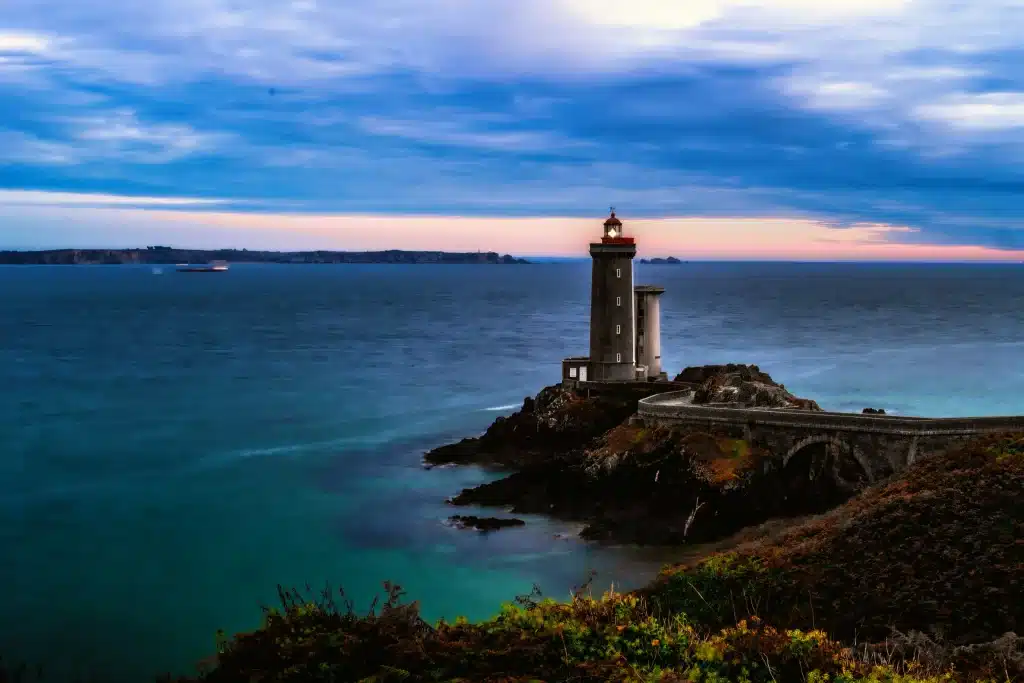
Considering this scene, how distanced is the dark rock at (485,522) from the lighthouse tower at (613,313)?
12743 millimetres

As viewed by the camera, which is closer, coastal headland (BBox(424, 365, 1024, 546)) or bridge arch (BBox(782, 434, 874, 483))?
coastal headland (BBox(424, 365, 1024, 546))

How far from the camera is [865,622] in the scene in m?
19.5

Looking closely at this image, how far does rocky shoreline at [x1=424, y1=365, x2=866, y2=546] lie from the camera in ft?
107

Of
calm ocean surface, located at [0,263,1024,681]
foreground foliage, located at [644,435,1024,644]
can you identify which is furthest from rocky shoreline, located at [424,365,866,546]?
foreground foliage, located at [644,435,1024,644]

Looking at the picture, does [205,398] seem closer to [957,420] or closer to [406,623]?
[957,420]

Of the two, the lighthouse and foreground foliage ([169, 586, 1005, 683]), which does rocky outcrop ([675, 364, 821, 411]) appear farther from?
foreground foliage ([169, 586, 1005, 683])

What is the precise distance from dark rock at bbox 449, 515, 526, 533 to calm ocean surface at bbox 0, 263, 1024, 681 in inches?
29.2

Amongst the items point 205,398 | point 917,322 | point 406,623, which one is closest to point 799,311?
point 917,322

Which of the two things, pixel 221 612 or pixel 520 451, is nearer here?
pixel 221 612

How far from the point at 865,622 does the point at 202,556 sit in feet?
69.8

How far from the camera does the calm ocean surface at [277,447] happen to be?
94.4ft

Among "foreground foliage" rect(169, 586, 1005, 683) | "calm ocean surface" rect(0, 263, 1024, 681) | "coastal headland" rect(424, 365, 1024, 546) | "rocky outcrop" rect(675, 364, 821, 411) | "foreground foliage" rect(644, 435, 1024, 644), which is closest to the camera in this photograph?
"foreground foliage" rect(169, 586, 1005, 683)

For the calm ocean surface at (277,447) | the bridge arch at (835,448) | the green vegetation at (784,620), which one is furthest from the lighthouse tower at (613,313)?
the green vegetation at (784,620)

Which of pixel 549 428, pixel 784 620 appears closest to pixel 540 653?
pixel 784 620
